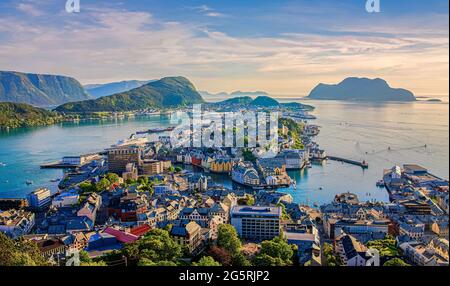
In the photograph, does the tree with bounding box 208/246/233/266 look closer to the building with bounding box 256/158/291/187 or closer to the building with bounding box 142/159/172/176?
the building with bounding box 256/158/291/187

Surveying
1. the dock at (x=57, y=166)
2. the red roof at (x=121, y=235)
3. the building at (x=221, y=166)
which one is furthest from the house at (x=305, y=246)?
the dock at (x=57, y=166)

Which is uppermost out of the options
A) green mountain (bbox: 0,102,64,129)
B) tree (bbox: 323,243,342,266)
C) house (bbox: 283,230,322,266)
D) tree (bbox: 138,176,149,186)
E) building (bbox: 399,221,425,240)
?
green mountain (bbox: 0,102,64,129)

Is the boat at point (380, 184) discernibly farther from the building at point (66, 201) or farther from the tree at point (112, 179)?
the building at point (66, 201)

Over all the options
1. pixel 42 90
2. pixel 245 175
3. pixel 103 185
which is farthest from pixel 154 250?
pixel 42 90

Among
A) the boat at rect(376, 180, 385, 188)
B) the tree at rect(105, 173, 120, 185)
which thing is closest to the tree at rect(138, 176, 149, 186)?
the tree at rect(105, 173, 120, 185)

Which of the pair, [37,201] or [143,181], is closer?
[37,201]

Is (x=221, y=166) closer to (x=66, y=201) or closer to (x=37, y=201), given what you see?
(x=66, y=201)
